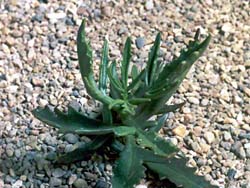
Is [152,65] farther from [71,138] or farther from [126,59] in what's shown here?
[71,138]

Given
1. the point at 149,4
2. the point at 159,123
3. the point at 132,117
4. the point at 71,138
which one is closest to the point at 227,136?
the point at 159,123

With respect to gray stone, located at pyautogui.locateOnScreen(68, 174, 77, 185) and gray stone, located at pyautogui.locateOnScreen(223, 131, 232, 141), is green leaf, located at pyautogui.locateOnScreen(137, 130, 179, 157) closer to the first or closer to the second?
gray stone, located at pyautogui.locateOnScreen(68, 174, 77, 185)

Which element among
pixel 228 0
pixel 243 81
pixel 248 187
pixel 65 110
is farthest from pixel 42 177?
pixel 228 0

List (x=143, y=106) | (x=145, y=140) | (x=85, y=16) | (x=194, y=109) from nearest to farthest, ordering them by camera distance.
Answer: (x=145, y=140)
(x=143, y=106)
(x=194, y=109)
(x=85, y=16)

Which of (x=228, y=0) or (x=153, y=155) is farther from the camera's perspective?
(x=228, y=0)

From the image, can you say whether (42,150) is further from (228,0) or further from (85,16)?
(228,0)

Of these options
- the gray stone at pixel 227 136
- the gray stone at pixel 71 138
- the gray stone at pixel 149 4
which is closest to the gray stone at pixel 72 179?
the gray stone at pixel 71 138

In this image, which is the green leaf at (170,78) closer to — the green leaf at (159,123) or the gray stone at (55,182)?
the green leaf at (159,123)
